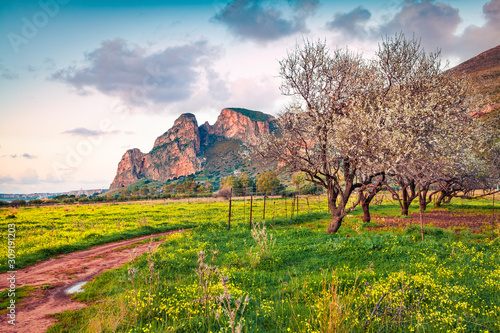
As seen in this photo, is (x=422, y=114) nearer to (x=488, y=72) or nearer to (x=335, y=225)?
(x=335, y=225)

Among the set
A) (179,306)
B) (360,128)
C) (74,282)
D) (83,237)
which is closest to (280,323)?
(179,306)

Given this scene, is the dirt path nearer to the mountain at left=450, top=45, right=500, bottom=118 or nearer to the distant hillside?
the distant hillside

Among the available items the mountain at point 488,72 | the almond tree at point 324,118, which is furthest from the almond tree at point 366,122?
the mountain at point 488,72

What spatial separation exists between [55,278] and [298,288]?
33.6 feet

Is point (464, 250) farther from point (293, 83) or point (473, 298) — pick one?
point (293, 83)

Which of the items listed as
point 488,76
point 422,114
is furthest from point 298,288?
point 488,76

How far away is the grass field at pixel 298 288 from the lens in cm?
517

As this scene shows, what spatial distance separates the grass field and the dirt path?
66cm

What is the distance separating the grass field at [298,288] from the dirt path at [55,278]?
2.16 ft

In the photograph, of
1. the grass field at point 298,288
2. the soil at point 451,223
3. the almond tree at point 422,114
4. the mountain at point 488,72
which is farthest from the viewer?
the mountain at point 488,72

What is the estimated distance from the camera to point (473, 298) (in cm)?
642

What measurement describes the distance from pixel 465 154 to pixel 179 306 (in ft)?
72.0

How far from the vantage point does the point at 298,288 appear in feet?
24.7

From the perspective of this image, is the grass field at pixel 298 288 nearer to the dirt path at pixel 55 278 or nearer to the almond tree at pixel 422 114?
the dirt path at pixel 55 278
